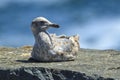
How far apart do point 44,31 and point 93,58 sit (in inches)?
27.1

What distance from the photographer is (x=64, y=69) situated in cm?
775

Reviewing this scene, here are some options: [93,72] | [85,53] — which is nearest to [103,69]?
[93,72]

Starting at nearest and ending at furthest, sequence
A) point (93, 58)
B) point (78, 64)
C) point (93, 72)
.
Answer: point (93, 72) < point (78, 64) < point (93, 58)

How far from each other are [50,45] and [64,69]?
2.08 feet

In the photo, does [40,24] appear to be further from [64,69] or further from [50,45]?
[64,69]

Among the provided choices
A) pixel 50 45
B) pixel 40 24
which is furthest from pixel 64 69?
pixel 40 24

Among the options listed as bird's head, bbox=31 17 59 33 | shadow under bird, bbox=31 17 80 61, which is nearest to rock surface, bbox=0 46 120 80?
shadow under bird, bbox=31 17 80 61

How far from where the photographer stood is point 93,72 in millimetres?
7641

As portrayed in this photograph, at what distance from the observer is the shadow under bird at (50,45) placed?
27.3 feet

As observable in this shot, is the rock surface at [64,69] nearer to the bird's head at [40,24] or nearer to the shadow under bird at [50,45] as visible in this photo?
the shadow under bird at [50,45]

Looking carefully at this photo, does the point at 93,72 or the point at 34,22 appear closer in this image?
the point at 93,72

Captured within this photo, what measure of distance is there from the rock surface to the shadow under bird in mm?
97

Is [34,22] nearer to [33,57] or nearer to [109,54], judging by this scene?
[33,57]

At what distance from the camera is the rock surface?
25.0 feet
